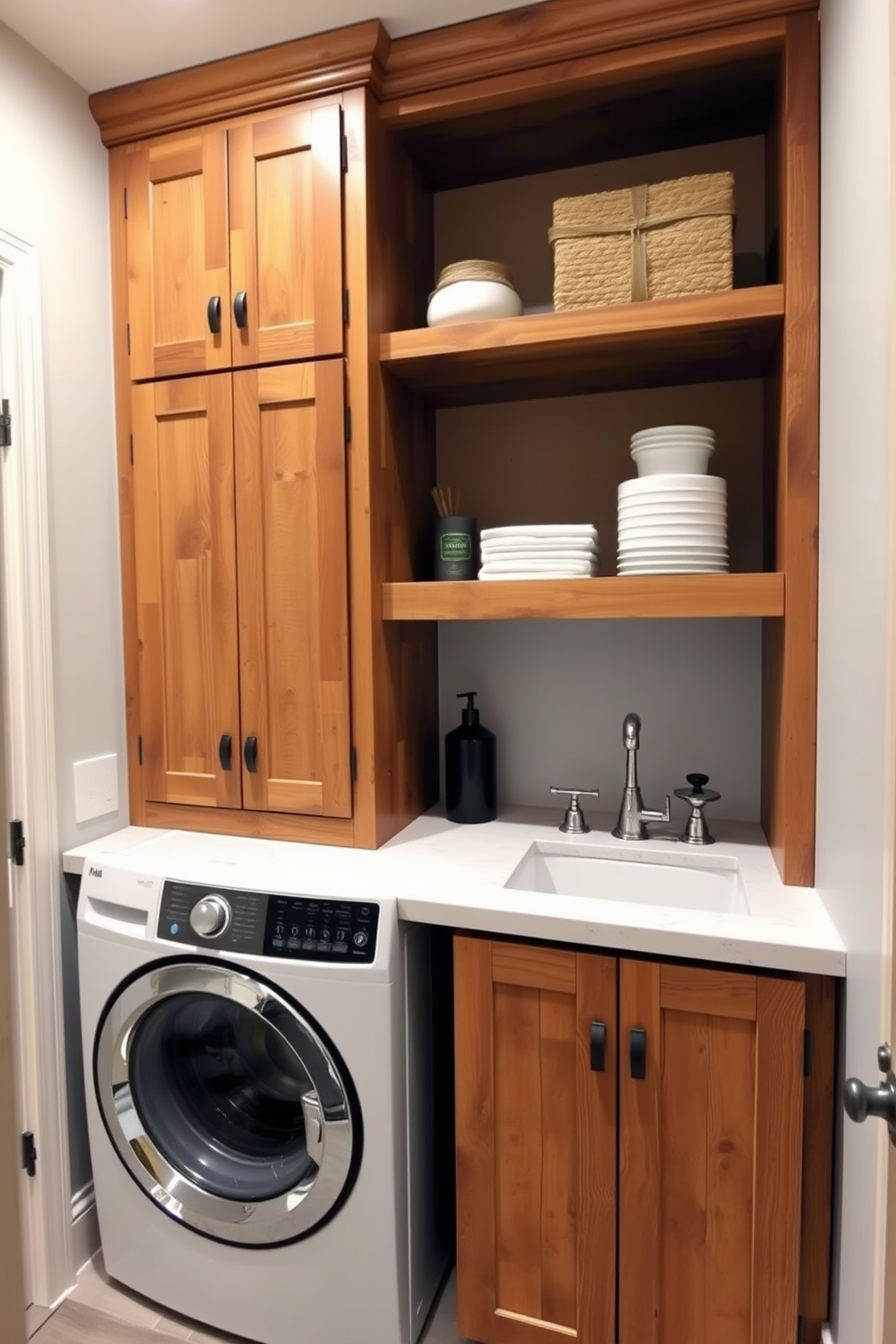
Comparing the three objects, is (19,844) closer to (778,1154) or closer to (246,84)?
(778,1154)

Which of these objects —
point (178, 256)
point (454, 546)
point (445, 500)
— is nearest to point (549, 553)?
point (454, 546)

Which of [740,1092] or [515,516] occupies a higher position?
[515,516]

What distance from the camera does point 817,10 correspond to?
142 cm

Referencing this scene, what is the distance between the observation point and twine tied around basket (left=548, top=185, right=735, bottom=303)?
1.53 metres

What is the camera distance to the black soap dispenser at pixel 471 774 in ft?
6.34

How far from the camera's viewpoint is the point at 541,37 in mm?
1558

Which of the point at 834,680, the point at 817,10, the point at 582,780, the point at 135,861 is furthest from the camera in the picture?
the point at 582,780

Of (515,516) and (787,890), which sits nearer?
(787,890)

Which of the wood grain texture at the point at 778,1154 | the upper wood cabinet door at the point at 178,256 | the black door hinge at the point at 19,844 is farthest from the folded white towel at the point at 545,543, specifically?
the black door hinge at the point at 19,844

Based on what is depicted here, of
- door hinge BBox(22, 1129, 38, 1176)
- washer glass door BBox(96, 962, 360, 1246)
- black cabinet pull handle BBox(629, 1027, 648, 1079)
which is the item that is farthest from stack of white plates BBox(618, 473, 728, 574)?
door hinge BBox(22, 1129, 38, 1176)

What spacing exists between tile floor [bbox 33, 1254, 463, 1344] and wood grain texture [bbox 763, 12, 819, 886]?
1153mm

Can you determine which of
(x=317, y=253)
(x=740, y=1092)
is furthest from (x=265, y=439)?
(x=740, y=1092)

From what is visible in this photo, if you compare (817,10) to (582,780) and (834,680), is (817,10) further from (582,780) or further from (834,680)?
(582,780)

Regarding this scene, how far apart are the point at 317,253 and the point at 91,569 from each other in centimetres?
87
